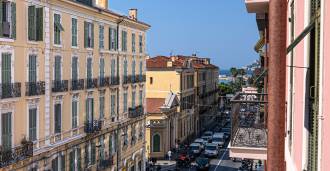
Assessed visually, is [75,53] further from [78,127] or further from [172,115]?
[172,115]

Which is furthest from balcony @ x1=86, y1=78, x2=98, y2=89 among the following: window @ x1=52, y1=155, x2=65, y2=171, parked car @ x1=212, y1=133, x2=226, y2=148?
parked car @ x1=212, y1=133, x2=226, y2=148

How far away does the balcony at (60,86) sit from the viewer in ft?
87.9

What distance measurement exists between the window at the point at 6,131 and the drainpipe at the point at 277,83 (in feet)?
58.6

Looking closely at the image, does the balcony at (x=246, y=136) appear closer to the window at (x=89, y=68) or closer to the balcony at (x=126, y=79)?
the window at (x=89, y=68)

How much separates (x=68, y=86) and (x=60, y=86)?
1326 millimetres

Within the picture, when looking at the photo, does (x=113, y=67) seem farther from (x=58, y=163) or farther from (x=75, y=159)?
(x=58, y=163)

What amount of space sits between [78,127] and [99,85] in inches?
171

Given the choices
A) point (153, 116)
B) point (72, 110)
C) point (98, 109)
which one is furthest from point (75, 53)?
point (153, 116)

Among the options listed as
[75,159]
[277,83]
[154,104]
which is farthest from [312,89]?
[154,104]

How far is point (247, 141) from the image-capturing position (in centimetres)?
1191

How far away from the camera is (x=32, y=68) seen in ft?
79.9

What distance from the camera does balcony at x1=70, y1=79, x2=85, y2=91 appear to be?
96.4 ft

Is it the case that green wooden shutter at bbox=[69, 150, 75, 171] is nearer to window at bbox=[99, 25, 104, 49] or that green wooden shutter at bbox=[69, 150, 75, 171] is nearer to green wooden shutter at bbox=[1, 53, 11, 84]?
window at bbox=[99, 25, 104, 49]

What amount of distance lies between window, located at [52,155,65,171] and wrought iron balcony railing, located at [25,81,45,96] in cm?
434
